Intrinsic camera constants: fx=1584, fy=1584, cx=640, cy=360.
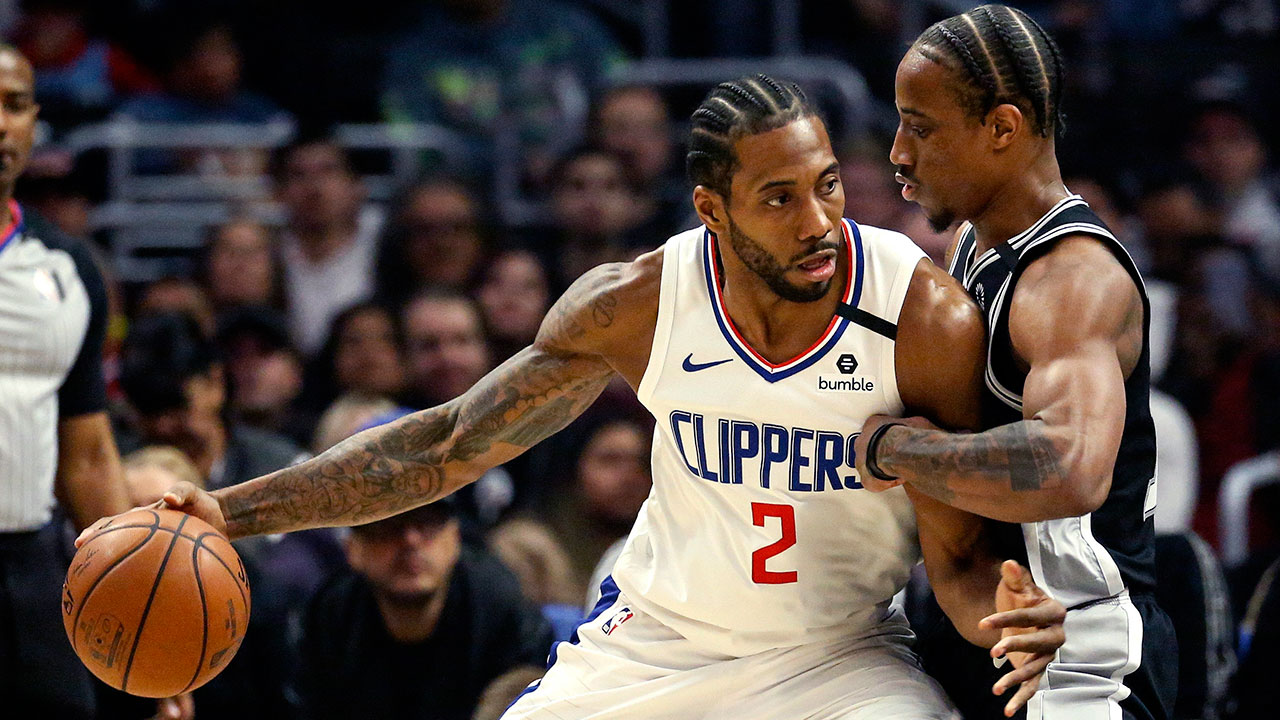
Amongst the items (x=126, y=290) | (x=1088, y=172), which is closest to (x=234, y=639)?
(x=126, y=290)

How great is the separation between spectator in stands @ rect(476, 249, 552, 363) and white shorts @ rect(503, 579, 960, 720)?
4.06 m

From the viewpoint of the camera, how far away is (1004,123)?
11.8 ft

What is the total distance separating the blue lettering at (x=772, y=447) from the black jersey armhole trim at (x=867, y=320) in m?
0.30

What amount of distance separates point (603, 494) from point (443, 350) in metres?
1.10

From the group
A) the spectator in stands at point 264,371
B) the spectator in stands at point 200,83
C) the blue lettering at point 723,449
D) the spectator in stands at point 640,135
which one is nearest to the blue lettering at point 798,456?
the blue lettering at point 723,449

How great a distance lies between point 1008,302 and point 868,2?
7108mm

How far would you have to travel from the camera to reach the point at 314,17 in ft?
34.6

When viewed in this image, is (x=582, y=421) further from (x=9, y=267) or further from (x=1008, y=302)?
(x=1008, y=302)

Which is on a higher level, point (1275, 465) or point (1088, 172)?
point (1088, 172)

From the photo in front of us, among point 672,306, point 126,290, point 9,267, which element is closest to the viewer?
point 672,306

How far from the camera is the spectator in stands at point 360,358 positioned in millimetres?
7535

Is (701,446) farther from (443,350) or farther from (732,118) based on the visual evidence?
(443,350)

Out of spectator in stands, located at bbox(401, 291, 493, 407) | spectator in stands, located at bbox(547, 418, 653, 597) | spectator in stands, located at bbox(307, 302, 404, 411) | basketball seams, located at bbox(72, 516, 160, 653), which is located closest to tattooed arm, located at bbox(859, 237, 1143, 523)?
basketball seams, located at bbox(72, 516, 160, 653)

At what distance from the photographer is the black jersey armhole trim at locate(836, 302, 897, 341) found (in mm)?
3557
